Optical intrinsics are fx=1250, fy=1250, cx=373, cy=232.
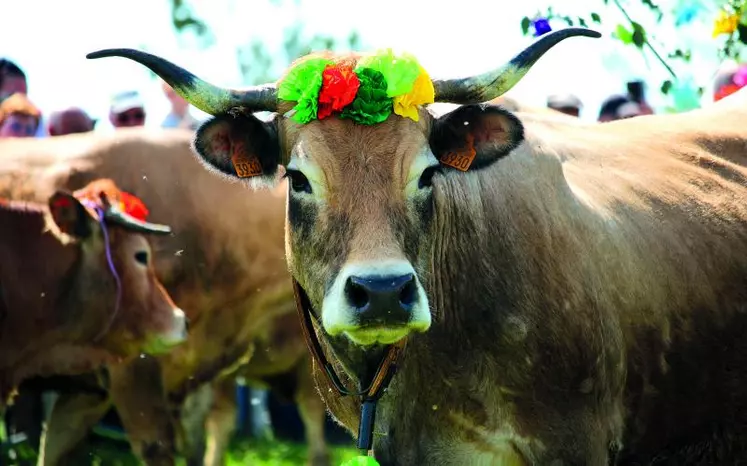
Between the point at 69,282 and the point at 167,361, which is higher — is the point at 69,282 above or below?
above

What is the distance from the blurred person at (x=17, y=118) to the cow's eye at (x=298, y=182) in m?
5.95

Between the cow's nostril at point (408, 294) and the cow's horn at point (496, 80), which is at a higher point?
the cow's horn at point (496, 80)

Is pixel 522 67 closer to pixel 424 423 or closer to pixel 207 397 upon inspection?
pixel 424 423

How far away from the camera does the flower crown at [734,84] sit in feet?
26.0

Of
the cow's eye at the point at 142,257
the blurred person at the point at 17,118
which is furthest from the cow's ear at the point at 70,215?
the blurred person at the point at 17,118

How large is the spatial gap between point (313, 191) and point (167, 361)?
15.1 ft

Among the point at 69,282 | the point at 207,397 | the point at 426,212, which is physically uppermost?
the point at 426,212

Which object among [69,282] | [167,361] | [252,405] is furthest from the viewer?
[252,405]

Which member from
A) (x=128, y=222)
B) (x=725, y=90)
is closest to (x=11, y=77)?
(x=128, y=222)

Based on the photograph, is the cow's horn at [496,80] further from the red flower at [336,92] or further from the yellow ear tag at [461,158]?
the red flower at [336,92]

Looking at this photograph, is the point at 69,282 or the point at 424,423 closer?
the point at 424,423

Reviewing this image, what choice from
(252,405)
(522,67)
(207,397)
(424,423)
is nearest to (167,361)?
(207,397)

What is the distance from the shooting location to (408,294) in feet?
14.1

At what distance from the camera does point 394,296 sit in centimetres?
421
